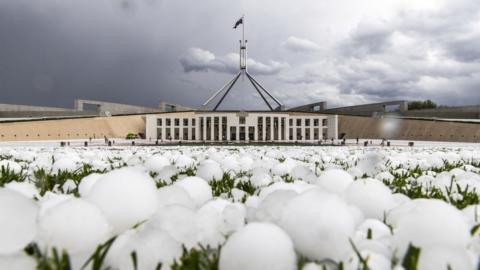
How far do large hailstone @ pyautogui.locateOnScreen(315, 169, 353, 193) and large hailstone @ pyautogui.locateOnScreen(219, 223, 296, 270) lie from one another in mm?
1140

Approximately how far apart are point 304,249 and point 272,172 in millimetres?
2572

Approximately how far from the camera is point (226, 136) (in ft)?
254

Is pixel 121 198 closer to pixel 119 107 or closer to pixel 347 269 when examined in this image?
pixel 347 269

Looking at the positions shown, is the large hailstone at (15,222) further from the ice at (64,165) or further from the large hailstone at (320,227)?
the ice at (64,165)

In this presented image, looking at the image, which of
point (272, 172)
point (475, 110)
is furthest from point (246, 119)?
point (272, 172)

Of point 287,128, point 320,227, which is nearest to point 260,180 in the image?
point 320,227

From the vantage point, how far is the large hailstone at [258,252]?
0.89m

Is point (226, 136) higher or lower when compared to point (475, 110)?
lower

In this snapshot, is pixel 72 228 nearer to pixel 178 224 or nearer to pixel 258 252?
pixel 178 224

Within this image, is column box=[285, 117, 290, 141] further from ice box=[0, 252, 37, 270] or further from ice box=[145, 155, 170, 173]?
ice box=[0, 252, 37, 270]

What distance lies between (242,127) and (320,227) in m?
76.6

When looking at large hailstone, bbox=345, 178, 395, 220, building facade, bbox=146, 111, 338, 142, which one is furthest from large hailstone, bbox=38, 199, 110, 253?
building facade, bbox=146, 111, 338, 142

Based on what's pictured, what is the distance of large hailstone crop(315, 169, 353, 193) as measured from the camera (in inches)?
79.3

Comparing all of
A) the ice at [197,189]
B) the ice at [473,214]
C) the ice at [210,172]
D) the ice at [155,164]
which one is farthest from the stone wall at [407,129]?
the ice at [197,189]
